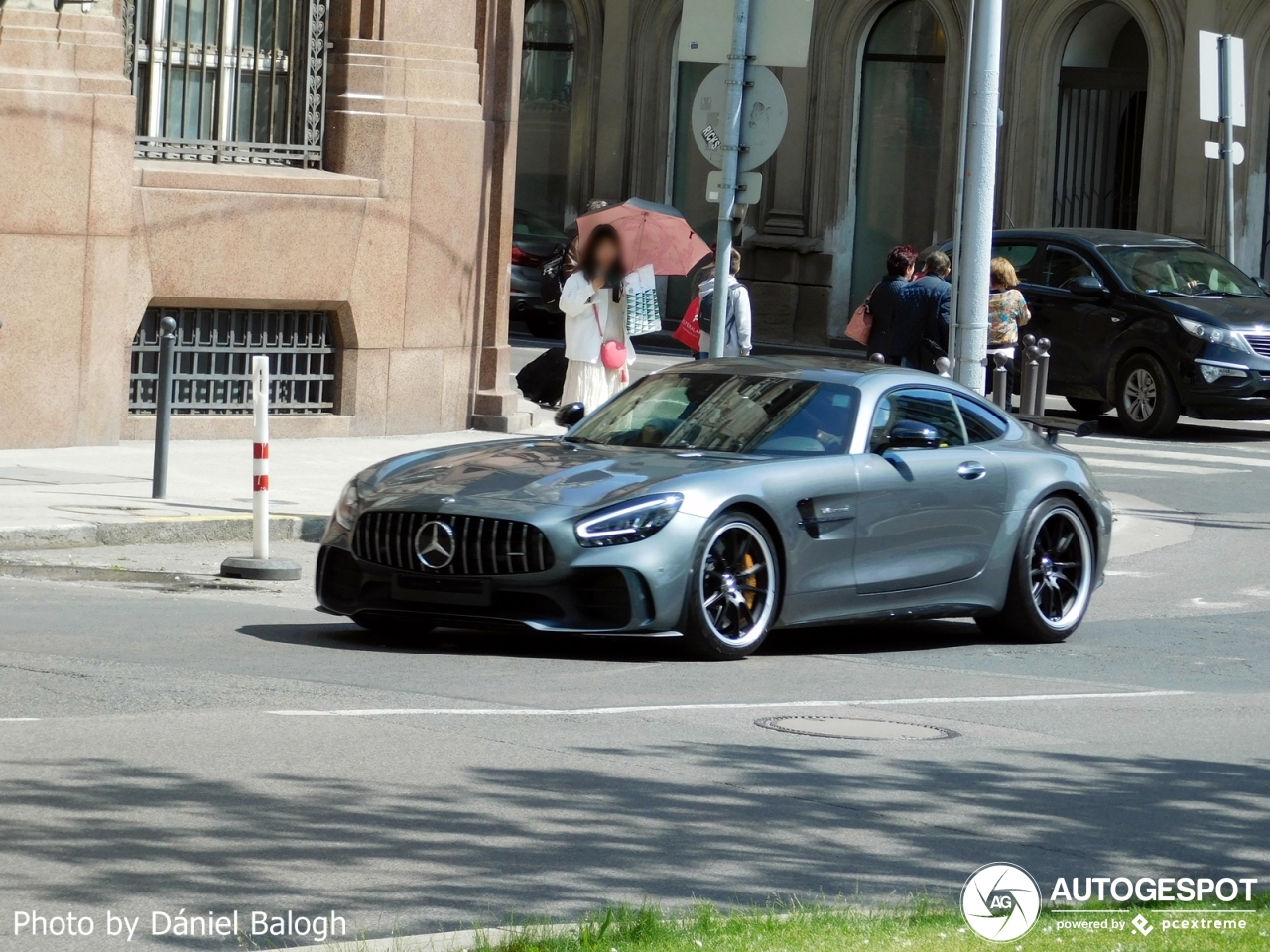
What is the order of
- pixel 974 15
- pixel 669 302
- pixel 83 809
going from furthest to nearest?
1. pixel 669 302
2. pixel 974 15
3. pixel 83 809

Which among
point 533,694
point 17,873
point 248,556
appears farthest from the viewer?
point 248,556

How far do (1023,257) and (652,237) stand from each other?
6.21 metres

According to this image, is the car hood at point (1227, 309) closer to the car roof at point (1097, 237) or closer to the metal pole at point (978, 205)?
the car roof at point (1097, 237)

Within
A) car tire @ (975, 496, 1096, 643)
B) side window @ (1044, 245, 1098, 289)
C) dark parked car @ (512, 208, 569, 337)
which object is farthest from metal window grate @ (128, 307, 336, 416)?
dark parked car @ (512, 208, 569, 337)

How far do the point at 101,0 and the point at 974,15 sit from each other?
19.7ft

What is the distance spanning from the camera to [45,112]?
16.3 metres

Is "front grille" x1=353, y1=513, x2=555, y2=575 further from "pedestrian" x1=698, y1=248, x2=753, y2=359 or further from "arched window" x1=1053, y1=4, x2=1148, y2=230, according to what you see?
"arched window" x1=1053, y1=4, x2=1148, y2=230

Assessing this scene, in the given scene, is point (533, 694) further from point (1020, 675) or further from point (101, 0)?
point (101, 0)

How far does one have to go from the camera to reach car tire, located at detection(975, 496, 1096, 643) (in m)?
11.2

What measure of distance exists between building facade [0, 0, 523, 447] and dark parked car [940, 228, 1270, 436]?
555 centimetres

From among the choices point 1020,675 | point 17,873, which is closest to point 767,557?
point 1020,675

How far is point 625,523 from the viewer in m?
9.57

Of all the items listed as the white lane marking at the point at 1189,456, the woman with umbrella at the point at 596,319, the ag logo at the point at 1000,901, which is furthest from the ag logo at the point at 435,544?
the white lane marking at the point at 1189,456

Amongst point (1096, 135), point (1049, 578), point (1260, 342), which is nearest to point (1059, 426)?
point (1049, 578)
